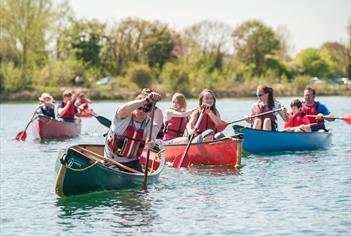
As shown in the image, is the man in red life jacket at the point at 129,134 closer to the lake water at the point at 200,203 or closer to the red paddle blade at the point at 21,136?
the lake water at the point at 200,203

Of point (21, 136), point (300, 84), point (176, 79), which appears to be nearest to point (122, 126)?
point (21, 136)

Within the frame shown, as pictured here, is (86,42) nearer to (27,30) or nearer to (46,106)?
(27,30)

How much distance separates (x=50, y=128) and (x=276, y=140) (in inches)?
270

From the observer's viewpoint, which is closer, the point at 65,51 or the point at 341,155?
the point at 341,155

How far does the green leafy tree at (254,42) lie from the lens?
73.8m

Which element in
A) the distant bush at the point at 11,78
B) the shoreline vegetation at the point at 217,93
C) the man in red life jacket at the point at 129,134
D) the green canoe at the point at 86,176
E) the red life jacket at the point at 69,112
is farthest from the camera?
the distant bush at the point at 11,78

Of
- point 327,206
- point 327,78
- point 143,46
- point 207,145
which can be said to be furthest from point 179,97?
point 327,78

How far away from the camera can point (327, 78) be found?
76.4 metres

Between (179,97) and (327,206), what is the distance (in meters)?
5.18

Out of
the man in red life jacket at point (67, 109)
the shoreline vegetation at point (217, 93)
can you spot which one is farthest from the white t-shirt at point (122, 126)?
the shoreline vegetation at point (217, 93)

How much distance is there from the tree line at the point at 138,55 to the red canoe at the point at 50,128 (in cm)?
3209

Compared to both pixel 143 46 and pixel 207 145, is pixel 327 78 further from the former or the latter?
pixel 207 145

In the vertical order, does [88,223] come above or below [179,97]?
below

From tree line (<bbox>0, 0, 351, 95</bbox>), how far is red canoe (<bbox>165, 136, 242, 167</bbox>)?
39897mm
